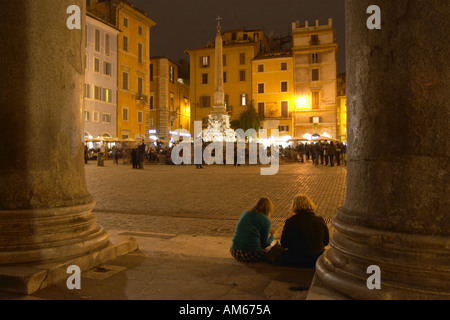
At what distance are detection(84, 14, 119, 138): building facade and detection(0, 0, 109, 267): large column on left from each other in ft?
113

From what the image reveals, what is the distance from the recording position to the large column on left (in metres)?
3.64

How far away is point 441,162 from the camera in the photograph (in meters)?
2.62

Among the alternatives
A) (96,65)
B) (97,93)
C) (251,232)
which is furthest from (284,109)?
(251,232)

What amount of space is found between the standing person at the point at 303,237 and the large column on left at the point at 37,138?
208cm

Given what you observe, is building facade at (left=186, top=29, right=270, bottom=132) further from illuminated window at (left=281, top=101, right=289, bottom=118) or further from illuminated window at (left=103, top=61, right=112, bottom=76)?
illuminated window at (left=103, top=61, right=112, bottom=76)

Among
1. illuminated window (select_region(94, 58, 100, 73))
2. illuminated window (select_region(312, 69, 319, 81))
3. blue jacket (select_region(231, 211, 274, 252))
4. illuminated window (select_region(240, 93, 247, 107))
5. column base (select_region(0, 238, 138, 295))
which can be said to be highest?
illuminated window (select_region(312, 69, 319, 81))

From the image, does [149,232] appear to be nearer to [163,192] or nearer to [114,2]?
[163,192]

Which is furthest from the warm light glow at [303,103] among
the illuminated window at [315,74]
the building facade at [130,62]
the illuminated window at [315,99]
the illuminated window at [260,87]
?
the building facade at [130,62]

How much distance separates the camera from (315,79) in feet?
161

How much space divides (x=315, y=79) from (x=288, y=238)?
47.3 meters

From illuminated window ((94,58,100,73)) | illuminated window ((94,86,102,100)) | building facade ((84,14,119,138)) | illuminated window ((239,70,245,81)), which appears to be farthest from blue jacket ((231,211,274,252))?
illuminated window ((239,70,245,81))

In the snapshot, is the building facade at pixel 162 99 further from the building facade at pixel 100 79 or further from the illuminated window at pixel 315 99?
the illuminated window at pixel 315 99

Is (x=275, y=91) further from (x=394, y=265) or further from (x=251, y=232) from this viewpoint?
(x=394, y=265)
